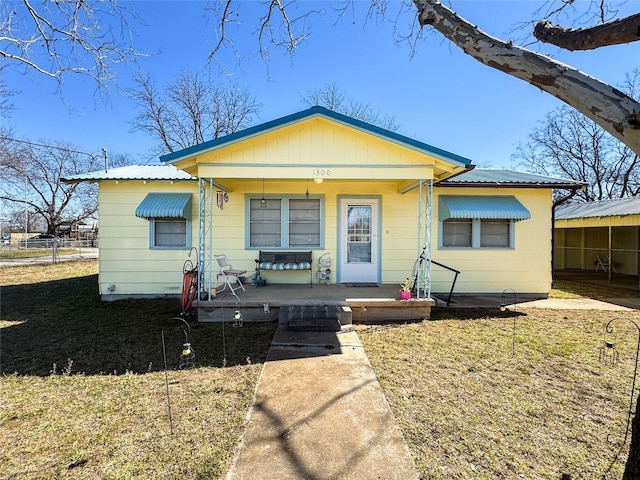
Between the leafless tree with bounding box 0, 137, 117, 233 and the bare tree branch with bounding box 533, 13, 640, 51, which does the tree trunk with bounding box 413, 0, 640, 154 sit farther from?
the leafless tree with bounding box 0, 137, 117, 233

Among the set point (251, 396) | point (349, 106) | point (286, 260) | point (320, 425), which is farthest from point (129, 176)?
point (349, 106)

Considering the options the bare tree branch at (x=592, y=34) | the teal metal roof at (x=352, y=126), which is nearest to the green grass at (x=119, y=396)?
the teal metal roof at (x=352, y=126)

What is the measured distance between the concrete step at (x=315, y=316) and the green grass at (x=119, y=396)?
442mm

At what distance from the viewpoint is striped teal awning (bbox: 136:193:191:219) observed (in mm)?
6975

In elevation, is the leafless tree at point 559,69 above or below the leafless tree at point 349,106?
below

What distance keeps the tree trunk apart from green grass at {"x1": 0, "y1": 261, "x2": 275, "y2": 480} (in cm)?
324

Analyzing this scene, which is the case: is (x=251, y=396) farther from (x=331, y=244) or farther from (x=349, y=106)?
(x=349, y=106)

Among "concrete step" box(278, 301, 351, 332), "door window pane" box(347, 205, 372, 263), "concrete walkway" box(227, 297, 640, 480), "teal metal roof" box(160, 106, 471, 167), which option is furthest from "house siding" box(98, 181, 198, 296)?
"concrete walkway" box(227, 297, 640, 480)

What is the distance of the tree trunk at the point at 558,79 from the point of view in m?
1.58

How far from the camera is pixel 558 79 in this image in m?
1.81

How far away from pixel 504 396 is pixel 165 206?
7.30 m

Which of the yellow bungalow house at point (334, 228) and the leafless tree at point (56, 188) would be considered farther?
the leafless tree at point (56, 188)

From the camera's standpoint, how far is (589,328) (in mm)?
5484

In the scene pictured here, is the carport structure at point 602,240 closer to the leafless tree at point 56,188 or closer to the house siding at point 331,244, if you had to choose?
the house siding at point 331,244
